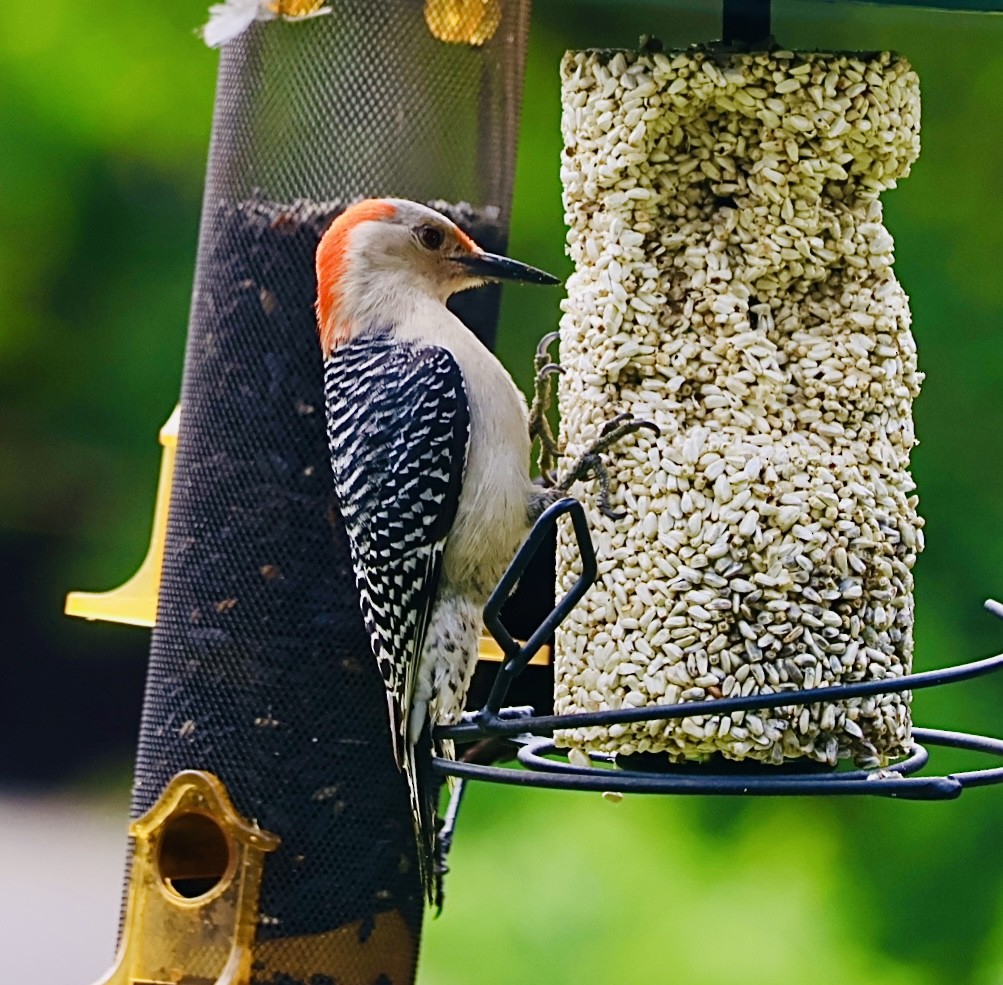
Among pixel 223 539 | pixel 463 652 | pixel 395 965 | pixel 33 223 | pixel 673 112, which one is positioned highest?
pixel 33 223

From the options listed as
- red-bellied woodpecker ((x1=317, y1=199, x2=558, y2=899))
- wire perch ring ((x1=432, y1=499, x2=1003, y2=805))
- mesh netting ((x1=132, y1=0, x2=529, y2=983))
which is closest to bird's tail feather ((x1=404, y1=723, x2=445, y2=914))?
red-bellied woodpecker ((x1=317, y1=199, x2=558, y2=899))

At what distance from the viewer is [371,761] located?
3.92 meters

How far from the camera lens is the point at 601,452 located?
123 inches

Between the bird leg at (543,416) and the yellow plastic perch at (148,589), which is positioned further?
the yellow plastic perch at (148,589)

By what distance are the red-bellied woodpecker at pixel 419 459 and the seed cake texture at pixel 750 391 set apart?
0.41 m

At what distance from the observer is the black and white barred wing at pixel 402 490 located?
3.51 meters

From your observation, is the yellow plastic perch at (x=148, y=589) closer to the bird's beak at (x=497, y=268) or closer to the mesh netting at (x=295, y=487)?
the mesh netting at (x=295, y=487)

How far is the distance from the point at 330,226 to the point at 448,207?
0.29 metres

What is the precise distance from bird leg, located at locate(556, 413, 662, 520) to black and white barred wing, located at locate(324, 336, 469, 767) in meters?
0.43

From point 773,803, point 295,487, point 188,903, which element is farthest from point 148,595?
point 773,803

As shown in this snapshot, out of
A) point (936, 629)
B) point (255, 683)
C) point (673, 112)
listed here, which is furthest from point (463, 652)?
point (936, 629)

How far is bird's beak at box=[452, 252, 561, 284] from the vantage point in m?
3.52

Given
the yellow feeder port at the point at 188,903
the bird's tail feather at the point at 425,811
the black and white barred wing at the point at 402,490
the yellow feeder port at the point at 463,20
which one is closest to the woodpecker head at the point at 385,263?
the black and white barred wing at the point at 402,490

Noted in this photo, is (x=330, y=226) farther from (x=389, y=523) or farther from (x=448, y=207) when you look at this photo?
(x=389, y=523)
